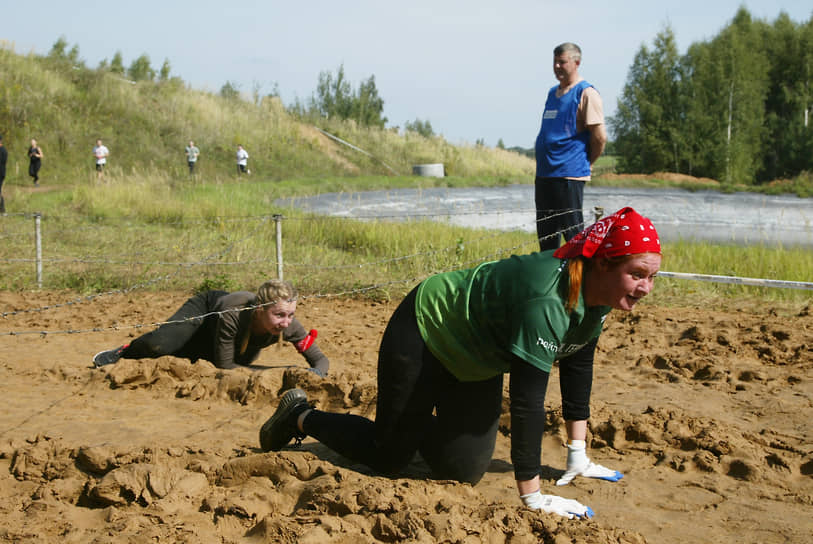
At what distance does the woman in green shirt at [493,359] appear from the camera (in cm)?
286

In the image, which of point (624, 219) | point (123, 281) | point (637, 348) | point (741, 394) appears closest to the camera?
point (624, 219)

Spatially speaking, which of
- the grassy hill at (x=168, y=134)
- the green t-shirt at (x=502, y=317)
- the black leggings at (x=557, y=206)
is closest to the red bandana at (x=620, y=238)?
the green t-shirt at (x=502, y=317)

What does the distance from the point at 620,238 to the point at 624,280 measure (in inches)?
6.4

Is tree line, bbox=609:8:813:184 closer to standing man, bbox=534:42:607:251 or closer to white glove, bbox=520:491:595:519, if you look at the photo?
standing man, bbox=534:42:607:251

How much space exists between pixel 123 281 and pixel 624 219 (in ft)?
26.2

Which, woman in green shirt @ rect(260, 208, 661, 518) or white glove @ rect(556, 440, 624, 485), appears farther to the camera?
white glove @ rect(556, 440, 624, 485)

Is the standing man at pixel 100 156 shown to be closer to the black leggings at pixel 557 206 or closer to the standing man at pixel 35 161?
the standing man at pixel 35 161

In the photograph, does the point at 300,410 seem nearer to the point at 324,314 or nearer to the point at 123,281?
the point at 324,314

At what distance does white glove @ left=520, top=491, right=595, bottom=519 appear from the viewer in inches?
119

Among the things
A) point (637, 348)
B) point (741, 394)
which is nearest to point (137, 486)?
point (741, 394)

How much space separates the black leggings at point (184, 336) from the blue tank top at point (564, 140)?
2.94m

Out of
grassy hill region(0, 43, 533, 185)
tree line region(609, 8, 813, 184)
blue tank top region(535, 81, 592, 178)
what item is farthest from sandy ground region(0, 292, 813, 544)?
tree line region(609, 8, 813, 184)

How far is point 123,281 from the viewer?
9469mm

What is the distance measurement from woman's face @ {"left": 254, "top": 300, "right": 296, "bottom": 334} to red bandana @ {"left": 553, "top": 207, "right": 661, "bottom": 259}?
2.54 meters
